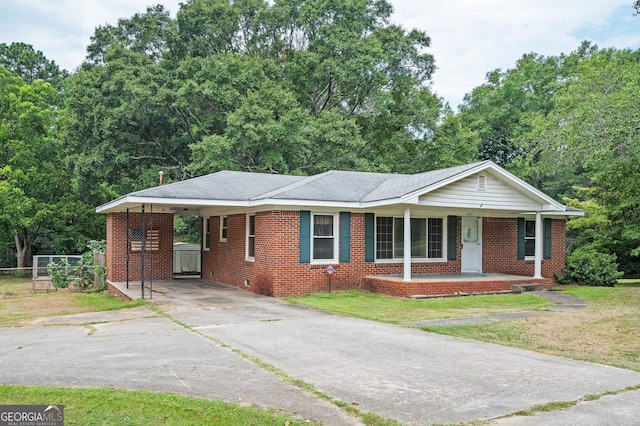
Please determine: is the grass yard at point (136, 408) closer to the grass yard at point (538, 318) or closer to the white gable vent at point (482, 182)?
the grass yard at point (538, 318)

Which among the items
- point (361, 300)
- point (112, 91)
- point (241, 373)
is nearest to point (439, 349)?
point (241, 373)

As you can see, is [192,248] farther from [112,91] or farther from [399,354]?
[399,354]

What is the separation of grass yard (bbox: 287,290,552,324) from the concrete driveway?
1490 millimetres

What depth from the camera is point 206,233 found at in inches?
784

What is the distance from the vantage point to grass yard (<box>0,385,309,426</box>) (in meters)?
4.55

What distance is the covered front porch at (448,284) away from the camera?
14.6m

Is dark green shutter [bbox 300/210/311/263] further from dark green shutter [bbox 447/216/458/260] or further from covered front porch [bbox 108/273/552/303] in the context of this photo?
dark green shutter [bbox 447/216/458/260]

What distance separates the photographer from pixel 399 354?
7.62 metres

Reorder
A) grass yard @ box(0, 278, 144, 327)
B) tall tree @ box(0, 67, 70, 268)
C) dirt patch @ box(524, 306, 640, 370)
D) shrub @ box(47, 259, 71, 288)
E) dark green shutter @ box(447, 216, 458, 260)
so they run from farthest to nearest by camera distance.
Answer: tall tree @ box(0, 67, 70, 268)
shrub @ box(47, 259, 71, 288)
dark green shutter @ box(447, 216, 458, 260)
grass yard @ box(0, 278, 144, 327)
dirt patch @ box(524, 306, 640, 370)

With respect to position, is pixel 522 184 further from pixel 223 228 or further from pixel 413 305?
pixel 223 228

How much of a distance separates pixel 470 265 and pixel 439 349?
10295 mm

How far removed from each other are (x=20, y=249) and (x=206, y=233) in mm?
16489

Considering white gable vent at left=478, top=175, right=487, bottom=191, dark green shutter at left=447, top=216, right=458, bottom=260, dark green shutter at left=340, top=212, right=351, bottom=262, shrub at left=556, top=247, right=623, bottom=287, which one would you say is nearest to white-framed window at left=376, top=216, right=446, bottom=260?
dark green shutter at left=447, top=216, right=458, bottom=260

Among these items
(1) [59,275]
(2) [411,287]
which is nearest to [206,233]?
(1) [59,275]
